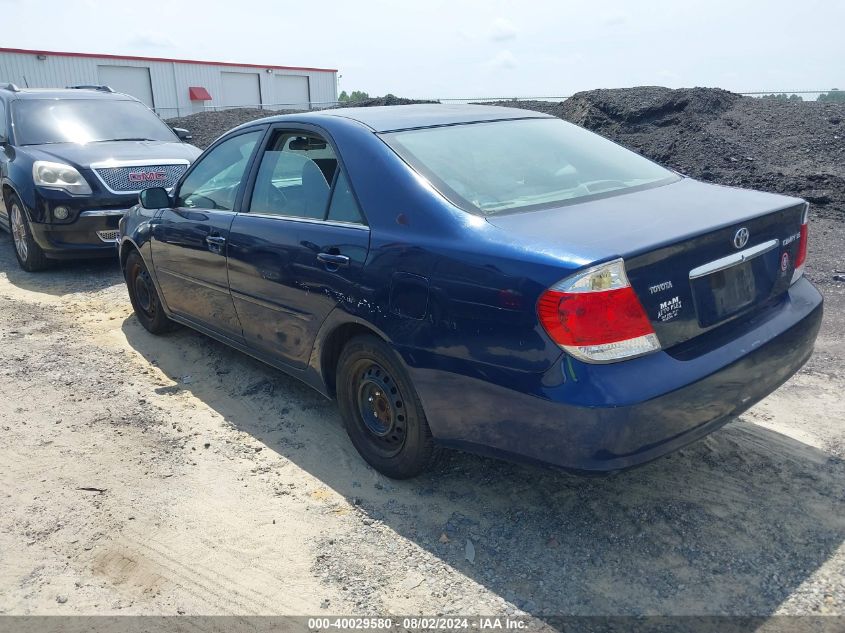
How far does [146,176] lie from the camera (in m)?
7.68

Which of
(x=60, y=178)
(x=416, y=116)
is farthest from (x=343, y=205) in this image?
(x=60, y=178)

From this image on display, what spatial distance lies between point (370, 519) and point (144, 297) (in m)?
3.43

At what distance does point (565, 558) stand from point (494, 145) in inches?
78.8

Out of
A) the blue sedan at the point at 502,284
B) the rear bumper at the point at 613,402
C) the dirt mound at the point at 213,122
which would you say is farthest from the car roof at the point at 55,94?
the dirt mound at the point at 213,122

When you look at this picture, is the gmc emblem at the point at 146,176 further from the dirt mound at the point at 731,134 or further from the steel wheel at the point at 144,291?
the dirt mound at the point at 731,134

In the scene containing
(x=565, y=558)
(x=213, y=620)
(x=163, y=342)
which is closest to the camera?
(x=213, y=620)

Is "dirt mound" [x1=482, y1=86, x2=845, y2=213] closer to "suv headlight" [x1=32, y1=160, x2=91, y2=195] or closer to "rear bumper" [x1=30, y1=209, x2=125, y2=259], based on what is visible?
"rear bumper" [x1=30, y1=209, x2=125, y2=259]

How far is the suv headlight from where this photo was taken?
7359 mm

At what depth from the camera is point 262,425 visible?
420 centimetres

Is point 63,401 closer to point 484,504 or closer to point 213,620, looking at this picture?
point 213,620

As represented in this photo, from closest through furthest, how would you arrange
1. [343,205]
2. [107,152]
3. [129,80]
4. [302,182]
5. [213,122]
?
[343,205] < [302,182] < [107,152] < [213,122] < [129,80]

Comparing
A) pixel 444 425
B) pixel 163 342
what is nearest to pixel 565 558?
pixel 444 425

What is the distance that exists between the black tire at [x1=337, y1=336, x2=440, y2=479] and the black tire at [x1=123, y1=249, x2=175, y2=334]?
2512 mm

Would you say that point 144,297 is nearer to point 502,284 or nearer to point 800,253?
point 502,284
